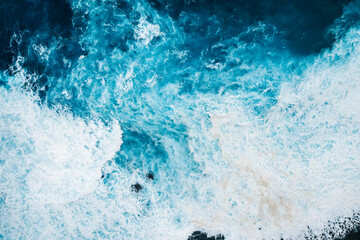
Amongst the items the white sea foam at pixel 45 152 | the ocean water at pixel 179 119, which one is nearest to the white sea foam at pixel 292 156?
the ocean water at pixel 179 119

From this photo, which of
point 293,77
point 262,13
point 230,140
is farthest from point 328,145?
point 262,13

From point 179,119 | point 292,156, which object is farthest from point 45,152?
point 292,156

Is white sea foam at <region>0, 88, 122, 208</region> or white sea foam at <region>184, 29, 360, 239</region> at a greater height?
white sea foam at <region>184, 29, 360, 239</region>

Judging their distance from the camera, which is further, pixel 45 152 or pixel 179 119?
pixel 179 119

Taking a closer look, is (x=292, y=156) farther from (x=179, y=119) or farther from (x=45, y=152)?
(x=45, y=152)

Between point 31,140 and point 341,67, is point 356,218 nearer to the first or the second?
point 341,67

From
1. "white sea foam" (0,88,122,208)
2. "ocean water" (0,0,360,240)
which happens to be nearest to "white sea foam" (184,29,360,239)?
"ocean water" (0,0,360,240)

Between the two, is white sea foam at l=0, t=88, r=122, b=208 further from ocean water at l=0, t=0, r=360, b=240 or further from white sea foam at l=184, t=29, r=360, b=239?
white sea foam at l=184, t=29, r=360, b=239

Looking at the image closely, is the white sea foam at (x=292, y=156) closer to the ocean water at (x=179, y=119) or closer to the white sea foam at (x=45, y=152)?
the ocean water at (x=179, y=119)

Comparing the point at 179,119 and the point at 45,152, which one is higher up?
the point at 179,119
